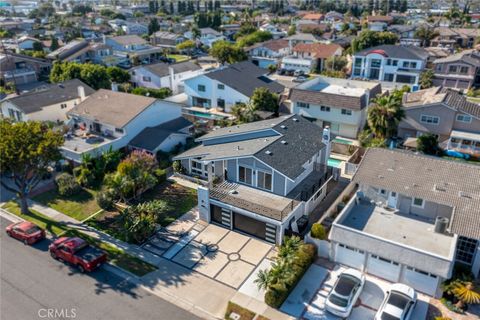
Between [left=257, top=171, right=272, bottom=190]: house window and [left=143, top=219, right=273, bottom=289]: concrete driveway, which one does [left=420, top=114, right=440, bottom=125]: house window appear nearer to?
[left=257, top=171, right=272, bottom=190]: house window

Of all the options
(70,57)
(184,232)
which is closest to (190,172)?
(184,232)

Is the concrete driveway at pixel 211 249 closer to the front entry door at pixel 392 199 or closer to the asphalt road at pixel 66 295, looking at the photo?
the asphalt road at pixel 66 295

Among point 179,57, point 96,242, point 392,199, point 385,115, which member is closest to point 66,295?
point 96,242

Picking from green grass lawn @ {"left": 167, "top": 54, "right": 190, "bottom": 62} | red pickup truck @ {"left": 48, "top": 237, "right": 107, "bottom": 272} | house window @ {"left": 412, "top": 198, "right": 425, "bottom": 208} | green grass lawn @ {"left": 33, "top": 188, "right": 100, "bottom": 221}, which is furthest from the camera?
green grass lawn @ {"left": 167, "top": 54, "right": 190, "bottom": 62}

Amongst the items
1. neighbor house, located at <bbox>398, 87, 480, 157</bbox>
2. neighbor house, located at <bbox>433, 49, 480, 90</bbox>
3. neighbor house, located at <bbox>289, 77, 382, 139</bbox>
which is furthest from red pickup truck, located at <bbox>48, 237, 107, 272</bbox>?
neighbor house, located at <bbox>433, 49, 480, 90</bbox>

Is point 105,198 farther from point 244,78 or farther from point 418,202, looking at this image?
point 244,78

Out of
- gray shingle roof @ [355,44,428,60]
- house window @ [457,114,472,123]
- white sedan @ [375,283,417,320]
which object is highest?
gray shingle roof @ [355,44,428,60]

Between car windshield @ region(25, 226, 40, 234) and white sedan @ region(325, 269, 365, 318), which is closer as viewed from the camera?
white sedan @ region(325, 269, 365, 318)
